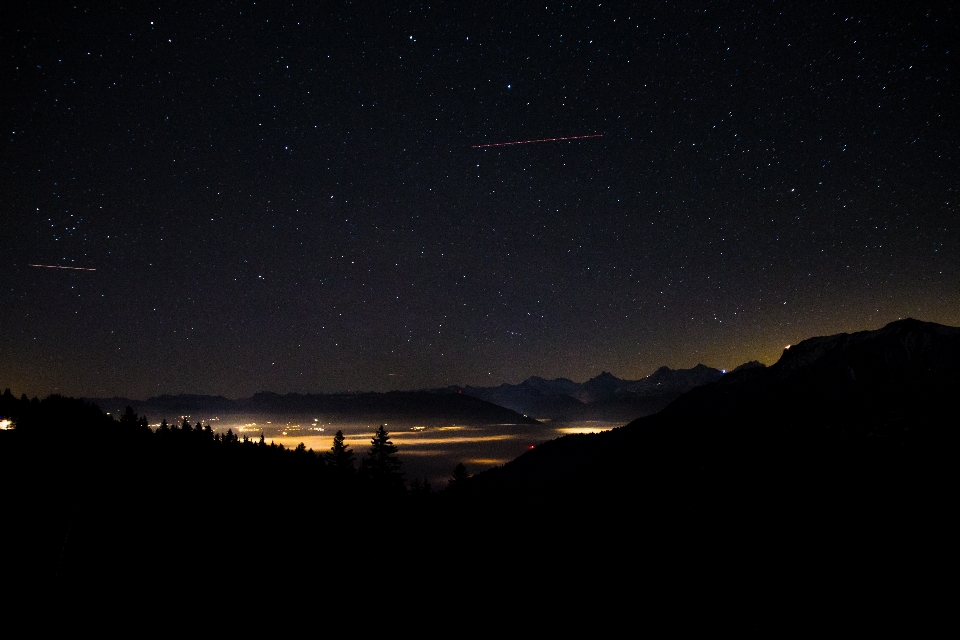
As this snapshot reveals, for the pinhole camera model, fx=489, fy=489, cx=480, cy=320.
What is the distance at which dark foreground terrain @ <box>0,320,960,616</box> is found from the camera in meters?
22.8

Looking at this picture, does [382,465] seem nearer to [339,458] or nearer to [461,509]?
[339,458]

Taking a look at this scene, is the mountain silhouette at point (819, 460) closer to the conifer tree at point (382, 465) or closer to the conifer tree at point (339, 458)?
the conifer tree at point (382, 465)

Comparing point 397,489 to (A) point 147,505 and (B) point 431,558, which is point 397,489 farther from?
(A) point 147,505

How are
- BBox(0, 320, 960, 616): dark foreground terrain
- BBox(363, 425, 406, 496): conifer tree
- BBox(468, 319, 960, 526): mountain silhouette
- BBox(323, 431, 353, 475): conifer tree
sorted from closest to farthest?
BBox(0, 320, 960, 616): dark foreground terrain
BBox(363, 425, 406, 496): conifer tree
BBox(323, 431, 353, 475): conifer tree
BBox(468, 319, 960, 526): mountain silhouette

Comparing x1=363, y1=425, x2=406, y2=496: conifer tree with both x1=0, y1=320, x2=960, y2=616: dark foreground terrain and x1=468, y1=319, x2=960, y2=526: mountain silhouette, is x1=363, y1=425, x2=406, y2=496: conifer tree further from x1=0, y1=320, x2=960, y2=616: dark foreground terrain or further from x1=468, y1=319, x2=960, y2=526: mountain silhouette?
x1=468, y1=319, x2=960, y2=526: mountain silhouette

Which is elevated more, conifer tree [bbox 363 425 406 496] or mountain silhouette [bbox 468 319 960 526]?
conifer tree [bbox 363 425 406 496]

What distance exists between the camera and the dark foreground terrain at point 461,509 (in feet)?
74.7

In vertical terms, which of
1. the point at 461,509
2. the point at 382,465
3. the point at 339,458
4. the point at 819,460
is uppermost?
the point at 339,458

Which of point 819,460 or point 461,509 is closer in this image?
point 461,509

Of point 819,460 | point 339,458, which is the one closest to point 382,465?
point 339,458

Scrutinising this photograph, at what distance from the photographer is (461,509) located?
5491 cm

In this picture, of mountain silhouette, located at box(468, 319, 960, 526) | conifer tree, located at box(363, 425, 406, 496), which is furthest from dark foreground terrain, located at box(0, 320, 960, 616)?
mountain silhouette, located at box(468, 319, 960, 526)

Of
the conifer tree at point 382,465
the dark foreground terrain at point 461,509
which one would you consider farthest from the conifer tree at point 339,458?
the conifer tree at point 382,465

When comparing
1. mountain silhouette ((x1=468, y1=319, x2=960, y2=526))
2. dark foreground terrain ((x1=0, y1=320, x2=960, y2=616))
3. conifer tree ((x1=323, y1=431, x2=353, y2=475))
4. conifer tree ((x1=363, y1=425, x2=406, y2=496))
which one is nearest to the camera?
dark foreground terrain ((x1=0, y1=320, x2=960, y2=616))
